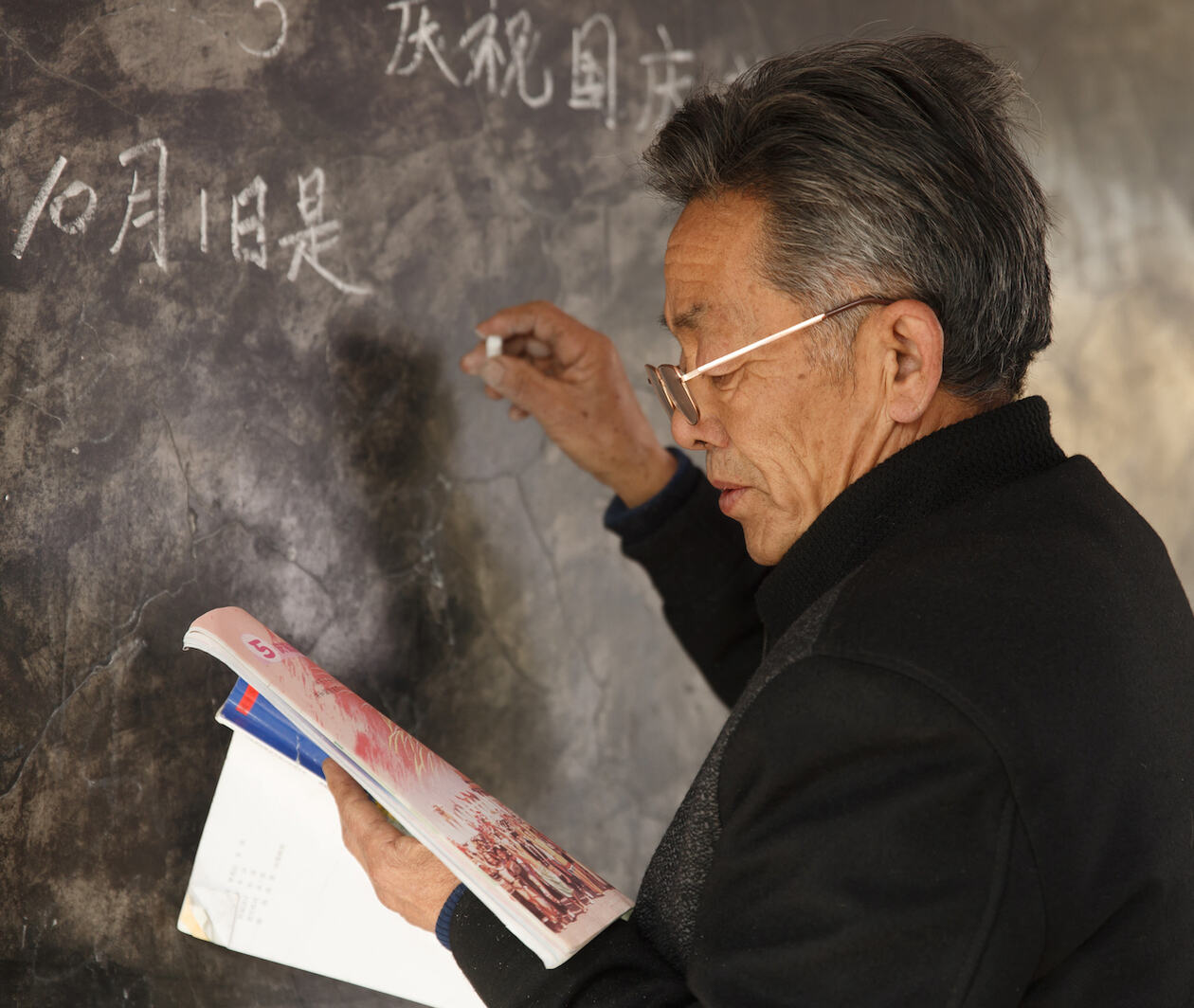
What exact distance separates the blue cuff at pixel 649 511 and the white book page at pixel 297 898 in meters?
0.50

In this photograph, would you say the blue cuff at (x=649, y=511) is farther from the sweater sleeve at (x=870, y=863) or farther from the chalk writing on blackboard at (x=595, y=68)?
the sweater sleeve at (x=870, y=863)

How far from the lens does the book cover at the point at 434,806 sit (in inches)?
31.5

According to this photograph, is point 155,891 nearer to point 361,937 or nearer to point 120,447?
point 361,937

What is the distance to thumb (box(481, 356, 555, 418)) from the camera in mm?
1258

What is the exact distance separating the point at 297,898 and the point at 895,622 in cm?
64

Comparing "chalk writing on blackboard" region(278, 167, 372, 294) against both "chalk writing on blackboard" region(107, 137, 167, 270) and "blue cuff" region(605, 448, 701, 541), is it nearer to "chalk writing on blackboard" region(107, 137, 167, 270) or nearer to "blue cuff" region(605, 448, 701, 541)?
"chalk writing on blackboard" region(107, 137, 167, 270)

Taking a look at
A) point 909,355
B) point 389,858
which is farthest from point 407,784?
point 909,355

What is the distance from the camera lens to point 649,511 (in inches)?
53.5

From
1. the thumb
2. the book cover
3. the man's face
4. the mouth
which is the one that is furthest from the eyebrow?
the book cover

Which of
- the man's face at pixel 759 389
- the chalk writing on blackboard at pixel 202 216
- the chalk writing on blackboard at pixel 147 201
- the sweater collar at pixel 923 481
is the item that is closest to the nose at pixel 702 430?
the man's face at pixel 759 389

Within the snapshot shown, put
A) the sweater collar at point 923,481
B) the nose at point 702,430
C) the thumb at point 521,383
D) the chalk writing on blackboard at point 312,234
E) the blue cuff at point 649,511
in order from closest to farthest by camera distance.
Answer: the sweater collar at point 923,481 → the nose at point 702,430 → the chalk writing on blackboard at point 312,234 → the thumb at point 521,383 → the blue cuff at point 649,511

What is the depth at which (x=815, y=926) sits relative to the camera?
2.39 feet

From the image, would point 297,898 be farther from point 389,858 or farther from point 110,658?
point 110,658

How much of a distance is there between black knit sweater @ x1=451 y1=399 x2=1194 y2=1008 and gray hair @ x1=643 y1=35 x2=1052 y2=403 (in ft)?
0.31
